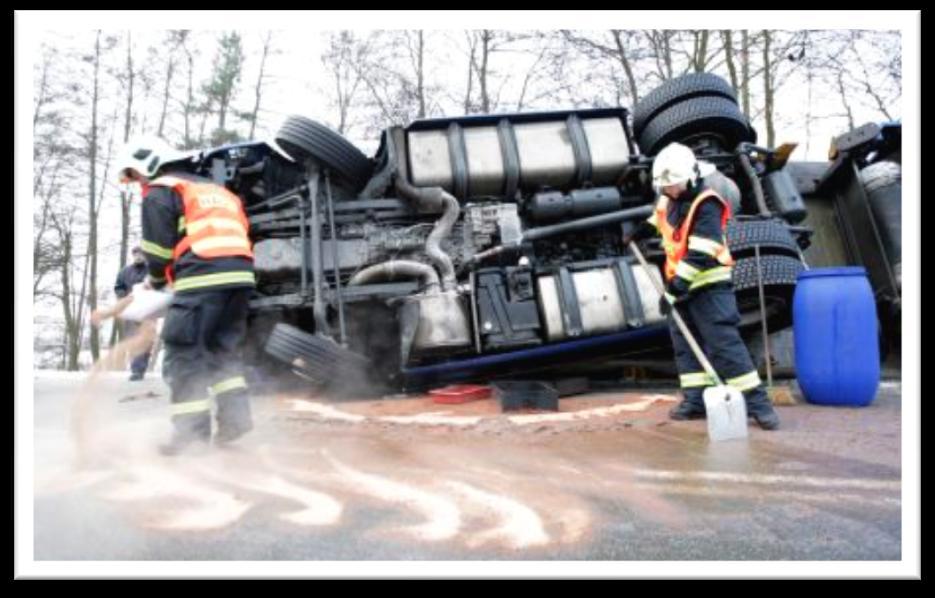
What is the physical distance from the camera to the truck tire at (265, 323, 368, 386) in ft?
13.2

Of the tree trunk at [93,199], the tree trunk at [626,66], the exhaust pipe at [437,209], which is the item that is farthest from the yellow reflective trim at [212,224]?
the tree trunk at [626,66]

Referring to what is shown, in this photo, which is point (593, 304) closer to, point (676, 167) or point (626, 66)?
point (676, 167)

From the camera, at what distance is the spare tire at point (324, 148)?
449cm

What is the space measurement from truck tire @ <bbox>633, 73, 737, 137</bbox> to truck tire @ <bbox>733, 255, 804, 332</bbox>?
136 centimetres

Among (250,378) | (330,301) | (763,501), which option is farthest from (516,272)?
(763,501)

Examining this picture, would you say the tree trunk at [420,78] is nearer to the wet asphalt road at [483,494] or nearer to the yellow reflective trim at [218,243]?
the yellow reflective trim at [218,243]

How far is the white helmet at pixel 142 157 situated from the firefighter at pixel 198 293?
11mm

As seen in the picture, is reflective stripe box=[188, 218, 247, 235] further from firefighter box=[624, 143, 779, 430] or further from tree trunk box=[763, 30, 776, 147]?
Answer: tree trunk box=[763, 30, 776, 147]

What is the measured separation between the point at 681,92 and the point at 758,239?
1293 mm

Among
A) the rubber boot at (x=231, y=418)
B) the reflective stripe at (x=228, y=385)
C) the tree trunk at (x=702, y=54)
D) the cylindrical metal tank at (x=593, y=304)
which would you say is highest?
the tree trunk at (x=702, y=54)

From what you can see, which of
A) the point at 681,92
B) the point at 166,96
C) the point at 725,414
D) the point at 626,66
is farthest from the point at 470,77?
the point at 725,414

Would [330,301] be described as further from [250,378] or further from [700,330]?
[700,330]

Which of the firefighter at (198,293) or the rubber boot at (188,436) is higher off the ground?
the firefighter at (198,293)

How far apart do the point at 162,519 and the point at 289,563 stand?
737mm
